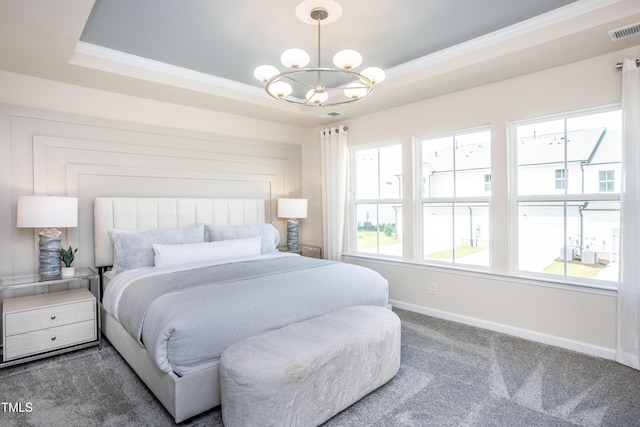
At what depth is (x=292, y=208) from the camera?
4.64 m

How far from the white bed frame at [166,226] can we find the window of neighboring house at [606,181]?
330cm

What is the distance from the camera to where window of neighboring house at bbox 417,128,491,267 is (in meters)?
3.59

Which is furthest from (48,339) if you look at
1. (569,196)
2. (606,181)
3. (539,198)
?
(606,181)

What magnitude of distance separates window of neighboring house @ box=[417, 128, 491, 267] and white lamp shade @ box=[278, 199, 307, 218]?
61.7 inches

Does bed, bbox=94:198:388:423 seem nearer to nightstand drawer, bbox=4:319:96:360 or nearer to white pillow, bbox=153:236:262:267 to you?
white pillow, bbox=153:236:262:267

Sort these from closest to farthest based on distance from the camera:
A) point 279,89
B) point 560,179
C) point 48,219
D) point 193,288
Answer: point 193,288
point 279,89
point 48,219
point 560,179

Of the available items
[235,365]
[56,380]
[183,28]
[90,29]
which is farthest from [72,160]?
[235,365]

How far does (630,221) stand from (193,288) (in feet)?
10.7

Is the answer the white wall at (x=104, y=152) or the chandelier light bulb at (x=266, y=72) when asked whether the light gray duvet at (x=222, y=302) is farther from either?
the chandelier light bulb at (x=266, y=72)

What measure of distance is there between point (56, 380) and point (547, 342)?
394 centimetres

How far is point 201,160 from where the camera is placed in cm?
Answer: 420

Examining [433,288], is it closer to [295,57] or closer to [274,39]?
[295,57]

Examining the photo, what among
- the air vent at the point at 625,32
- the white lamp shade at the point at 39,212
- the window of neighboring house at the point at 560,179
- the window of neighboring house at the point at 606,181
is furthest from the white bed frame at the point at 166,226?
the air vent at the point at 625,32

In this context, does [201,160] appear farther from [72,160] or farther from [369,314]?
[369,314]
